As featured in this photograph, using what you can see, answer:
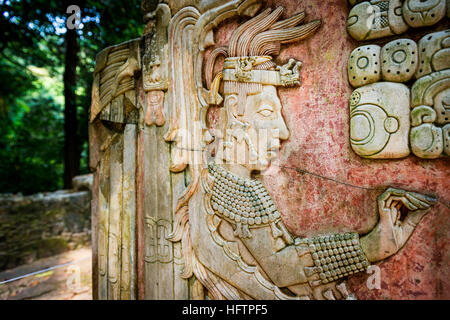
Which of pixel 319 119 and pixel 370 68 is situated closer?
pixel 370 68

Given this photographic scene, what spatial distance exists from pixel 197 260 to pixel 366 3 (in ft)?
6.53

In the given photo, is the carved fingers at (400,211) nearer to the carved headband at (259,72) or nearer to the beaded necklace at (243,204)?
the beaded necklace at (243,204)

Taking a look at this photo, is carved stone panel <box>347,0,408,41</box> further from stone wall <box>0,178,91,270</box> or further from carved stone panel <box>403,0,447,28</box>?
stone wall <box>0,178,91,270</box>

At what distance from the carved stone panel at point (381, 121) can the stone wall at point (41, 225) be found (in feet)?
17.5

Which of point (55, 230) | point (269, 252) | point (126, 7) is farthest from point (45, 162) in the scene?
point (269, 252)

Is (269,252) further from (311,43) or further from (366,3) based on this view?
(366,3)

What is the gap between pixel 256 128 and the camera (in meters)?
1.92

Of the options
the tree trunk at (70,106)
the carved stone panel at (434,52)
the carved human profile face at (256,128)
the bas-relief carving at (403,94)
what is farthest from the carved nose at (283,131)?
the tree trunk at (70,106)

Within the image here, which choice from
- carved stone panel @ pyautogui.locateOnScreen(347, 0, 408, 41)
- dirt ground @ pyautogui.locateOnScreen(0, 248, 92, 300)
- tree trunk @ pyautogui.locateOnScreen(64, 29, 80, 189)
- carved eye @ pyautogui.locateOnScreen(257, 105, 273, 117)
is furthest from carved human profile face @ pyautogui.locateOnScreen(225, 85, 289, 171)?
tree trunk @ pyautogui.locateOnScreen(64, 29, 80, 189)

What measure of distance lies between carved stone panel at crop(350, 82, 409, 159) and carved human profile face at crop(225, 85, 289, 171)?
44 centimetres

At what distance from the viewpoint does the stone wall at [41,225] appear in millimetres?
4680

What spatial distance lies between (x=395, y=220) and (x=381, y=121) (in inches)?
21.7
